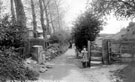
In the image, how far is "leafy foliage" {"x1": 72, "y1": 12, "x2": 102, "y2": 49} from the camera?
16.7 meters

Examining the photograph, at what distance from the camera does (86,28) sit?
16922 millimetres

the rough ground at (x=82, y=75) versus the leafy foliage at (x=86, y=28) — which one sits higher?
the leafy foliage at (x=86, y=28)

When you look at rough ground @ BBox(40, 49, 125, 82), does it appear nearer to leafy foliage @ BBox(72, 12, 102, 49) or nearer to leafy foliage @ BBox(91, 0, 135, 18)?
leafy foliage @ BBox(91, 0, 135, 18)

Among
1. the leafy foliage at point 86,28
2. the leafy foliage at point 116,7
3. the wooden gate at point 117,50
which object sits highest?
the leafy foliage at point 116,7

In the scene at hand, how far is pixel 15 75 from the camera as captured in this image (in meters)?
4.69

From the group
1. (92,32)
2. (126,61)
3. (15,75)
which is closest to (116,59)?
(126,61)

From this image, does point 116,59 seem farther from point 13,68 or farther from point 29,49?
point 13,68

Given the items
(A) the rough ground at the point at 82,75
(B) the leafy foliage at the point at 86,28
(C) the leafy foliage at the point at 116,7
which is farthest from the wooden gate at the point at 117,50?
(B) the leafy foliage at the point at 86,28

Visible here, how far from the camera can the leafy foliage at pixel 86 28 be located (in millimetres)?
16719

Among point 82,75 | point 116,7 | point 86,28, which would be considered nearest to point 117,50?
point 116,7

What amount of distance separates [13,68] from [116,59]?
873 cm

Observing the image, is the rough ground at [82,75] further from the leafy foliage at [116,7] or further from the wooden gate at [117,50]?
the leafy foliage at [116,7]

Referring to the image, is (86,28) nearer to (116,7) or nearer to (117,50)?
(116,7)

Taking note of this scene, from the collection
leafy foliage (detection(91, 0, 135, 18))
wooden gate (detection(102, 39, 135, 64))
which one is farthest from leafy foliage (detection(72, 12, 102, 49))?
wooden gate (detection(102, 39, 135, 64))
